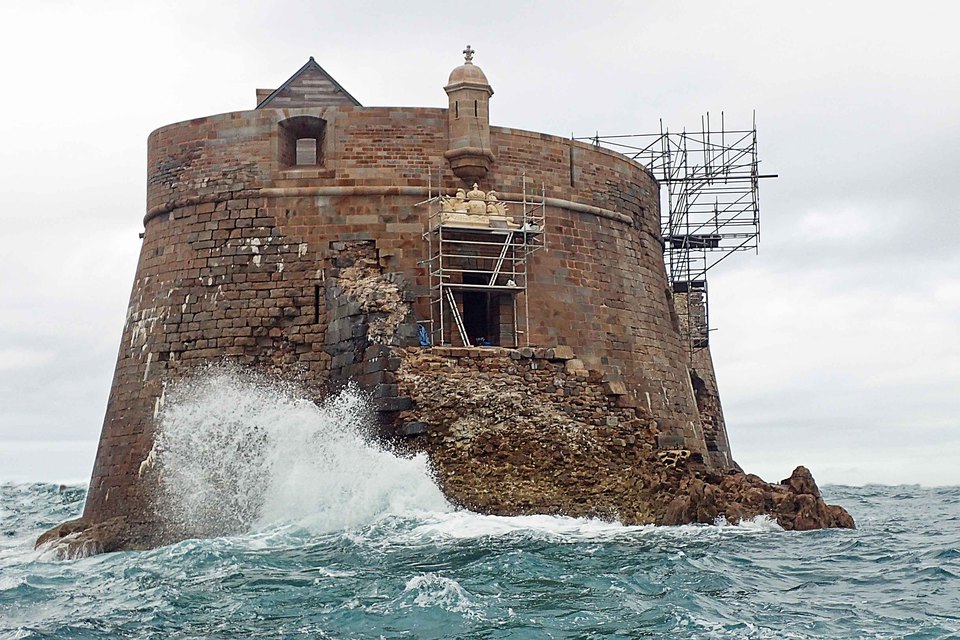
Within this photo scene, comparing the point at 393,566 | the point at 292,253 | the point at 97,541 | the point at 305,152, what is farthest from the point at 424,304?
the point at 393,566

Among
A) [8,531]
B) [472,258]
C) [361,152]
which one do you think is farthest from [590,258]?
[8,531]

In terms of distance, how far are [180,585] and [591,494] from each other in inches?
225

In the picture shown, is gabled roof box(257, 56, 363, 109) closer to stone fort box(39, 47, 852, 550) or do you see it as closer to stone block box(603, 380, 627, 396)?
stone fort box(39, 47, 852, 550)

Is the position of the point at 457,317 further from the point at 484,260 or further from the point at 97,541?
the point at 97,541

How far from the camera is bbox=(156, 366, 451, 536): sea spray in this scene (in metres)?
16.2

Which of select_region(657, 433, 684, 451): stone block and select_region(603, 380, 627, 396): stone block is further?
select_region(603, 380, 627, 396): stone block

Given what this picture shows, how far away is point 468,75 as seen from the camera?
18422 millimetres

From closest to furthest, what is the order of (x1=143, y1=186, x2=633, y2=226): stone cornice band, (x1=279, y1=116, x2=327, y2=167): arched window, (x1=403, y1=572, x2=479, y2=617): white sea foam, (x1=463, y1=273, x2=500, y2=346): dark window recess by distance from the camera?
(x1=403, y1=572, x2=479, y2=617): white sea foam, (x1=143, y1=186, x2=633, y2=226): stone cornice band, (x1=279, y1=116, x2=327, y2=167): arched window, (x1=463, y1=273, x2=500, y2=346): dark window recess

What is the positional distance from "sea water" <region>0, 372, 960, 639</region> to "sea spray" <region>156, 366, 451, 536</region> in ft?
0.08

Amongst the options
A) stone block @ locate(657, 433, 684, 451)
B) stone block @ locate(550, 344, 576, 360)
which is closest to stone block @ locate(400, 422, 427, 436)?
stone block @ locate(550, 344, 576, 360)

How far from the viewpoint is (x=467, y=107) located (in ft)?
60.1

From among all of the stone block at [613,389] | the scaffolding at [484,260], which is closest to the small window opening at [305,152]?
the scaffolding at [484,260]

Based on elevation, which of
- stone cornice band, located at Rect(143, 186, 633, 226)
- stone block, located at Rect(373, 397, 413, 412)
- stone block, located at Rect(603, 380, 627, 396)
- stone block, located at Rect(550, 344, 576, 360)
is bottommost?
stone block, located at Rect(373, 397, 413, 412)

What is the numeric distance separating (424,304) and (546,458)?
275 centimetres
